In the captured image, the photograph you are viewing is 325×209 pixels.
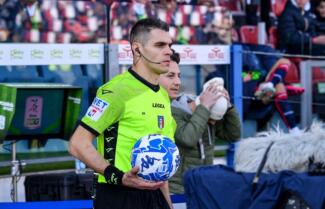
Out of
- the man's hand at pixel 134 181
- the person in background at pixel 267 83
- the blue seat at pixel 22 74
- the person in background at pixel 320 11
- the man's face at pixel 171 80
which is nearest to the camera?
the man's hand at pixel 134 181

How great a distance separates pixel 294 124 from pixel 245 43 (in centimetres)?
Answer: 158

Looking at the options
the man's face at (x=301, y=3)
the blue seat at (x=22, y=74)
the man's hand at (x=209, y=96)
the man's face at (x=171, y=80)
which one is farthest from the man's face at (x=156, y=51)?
the man's face at (x=301, y=3)

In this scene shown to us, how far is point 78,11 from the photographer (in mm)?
6887

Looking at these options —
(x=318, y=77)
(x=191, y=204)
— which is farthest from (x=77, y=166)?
(x=318, y=77)

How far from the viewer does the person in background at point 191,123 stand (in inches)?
187

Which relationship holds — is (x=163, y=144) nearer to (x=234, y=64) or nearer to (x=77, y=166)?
(x=77, y=166)

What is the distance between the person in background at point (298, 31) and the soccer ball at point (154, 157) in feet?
22.4

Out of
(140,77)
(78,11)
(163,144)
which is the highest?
(78,11)

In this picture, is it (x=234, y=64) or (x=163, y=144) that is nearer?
(x=163, y=144)

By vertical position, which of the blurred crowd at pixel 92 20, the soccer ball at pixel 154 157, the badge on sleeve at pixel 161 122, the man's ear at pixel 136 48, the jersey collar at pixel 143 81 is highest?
the blurred crowd at pixel 92 20

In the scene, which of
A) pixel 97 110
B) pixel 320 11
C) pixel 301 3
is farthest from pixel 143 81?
pixel 320 11

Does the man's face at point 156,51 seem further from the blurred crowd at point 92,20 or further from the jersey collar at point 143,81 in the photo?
the blurred crowd at point 92,20

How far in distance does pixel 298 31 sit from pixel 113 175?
7180 millimetres

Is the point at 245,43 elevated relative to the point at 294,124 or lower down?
elevated
